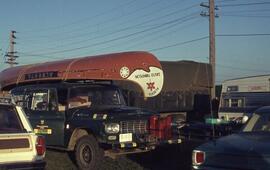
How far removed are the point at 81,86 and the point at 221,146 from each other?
6108 mm

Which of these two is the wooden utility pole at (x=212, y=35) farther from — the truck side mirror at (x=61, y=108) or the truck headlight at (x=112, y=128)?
the truck headlight at (x=112, y=128)

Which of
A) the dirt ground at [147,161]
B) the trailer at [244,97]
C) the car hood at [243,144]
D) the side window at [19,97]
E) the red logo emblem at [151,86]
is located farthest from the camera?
the trailer at [244,97]

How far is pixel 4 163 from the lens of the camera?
788cm

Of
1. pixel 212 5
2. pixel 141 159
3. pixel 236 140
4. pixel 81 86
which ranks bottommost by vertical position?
pixel 141 159

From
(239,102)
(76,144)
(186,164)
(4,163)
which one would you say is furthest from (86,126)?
(239,102)

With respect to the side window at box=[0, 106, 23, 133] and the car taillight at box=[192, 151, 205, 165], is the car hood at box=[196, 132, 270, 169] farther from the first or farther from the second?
the side window at box=[0, 106, 23, 133]

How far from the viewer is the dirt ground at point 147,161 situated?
11913mm

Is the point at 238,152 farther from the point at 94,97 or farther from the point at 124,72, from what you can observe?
the point at 124,72

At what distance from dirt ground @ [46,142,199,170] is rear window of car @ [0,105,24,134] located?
3.41 metres

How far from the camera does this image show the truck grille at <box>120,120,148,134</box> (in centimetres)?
1162

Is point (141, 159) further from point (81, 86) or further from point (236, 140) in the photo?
point (236, 140)

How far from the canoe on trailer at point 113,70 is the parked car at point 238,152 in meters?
9.16

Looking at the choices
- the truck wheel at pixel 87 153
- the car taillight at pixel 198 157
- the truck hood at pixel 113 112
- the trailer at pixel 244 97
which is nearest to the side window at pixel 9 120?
the car taillight at pixel 198 157

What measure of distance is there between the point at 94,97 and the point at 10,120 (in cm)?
467
